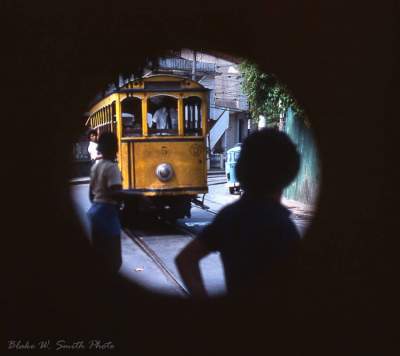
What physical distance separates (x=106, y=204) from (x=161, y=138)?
18.0ft

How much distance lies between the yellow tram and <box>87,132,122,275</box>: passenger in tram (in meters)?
5.27

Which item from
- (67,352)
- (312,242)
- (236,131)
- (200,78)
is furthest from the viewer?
(236,131)

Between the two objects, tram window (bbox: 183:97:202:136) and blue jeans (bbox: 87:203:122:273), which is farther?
tram window (bbox: 183:97:202:136)

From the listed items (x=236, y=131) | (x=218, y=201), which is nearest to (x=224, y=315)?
(x=218, y=201)

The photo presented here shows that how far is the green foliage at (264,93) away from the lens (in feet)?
37.4

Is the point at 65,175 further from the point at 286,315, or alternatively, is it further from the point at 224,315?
the point at 286,315

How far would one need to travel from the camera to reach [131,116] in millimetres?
9523

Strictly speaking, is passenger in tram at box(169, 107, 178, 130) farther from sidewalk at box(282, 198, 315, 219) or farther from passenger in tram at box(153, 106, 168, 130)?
sidewalk at box(282, 198, 315, 219)

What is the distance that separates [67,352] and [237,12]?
2.04 meters

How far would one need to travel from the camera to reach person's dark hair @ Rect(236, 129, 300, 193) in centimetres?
189

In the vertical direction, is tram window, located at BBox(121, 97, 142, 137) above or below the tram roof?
below

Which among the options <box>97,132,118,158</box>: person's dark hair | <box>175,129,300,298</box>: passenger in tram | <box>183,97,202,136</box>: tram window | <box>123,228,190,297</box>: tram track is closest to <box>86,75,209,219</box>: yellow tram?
<box>183,97,202,136</box>: tram window

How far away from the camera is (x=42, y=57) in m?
2.59

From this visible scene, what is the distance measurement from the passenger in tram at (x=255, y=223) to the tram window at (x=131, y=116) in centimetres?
761
